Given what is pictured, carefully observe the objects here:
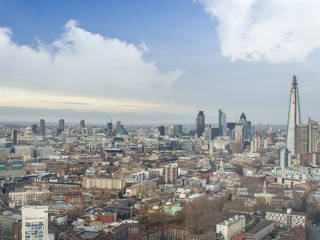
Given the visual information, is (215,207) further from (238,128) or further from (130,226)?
(238,128)

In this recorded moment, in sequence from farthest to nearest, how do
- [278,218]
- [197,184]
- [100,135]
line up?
[100,135] → [197,184] → [278,218]

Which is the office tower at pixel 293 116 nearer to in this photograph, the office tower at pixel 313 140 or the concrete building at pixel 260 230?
the office tower at pixel 313 140

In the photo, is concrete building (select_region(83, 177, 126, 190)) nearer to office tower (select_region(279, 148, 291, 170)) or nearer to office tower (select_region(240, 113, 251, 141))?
office tower (select_region(240, 113, 251, 141))

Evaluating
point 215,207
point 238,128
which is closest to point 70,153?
point 238,128

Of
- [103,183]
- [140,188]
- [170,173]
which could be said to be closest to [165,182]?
[170,173]

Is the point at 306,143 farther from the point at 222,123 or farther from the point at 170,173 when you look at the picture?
the point at 170,173
